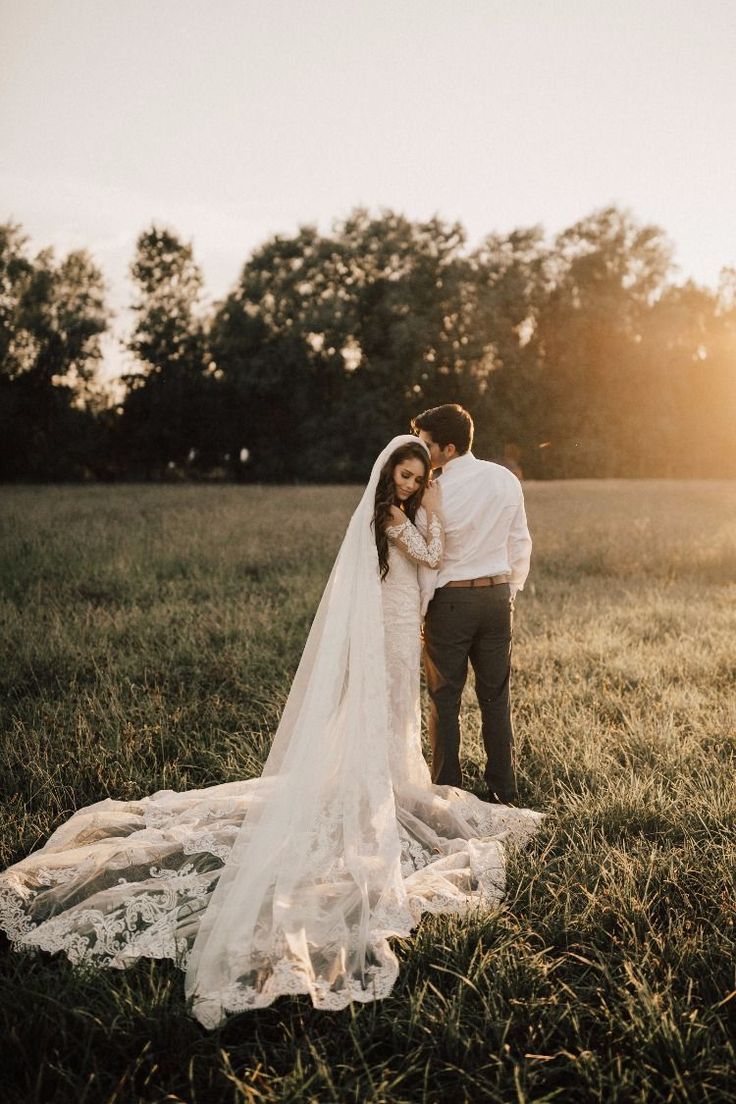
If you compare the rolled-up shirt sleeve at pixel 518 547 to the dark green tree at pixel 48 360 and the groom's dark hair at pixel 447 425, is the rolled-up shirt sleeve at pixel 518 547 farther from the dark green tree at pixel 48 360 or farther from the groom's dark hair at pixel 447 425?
the dark green tree at pixel 48 360

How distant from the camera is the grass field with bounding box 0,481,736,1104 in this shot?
2.69 m

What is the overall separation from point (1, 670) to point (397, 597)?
4.29 meters

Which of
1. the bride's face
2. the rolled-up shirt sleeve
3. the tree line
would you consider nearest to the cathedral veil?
the bride's face

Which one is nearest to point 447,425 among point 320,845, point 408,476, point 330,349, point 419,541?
A: point 408,476

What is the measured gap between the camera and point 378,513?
14.3 feet

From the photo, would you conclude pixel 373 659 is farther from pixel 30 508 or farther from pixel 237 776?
pixel 30 508

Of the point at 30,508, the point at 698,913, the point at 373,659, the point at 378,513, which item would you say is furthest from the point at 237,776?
the point at 30,508

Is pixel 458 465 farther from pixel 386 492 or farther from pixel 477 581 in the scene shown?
pixel 477 581

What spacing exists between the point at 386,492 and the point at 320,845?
1975mm

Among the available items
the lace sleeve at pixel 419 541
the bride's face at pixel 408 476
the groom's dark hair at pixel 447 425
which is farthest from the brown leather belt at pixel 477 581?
the groom's dark hair at pixel 447 425

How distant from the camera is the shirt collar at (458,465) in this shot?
15.3ft

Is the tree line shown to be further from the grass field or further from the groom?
the groom

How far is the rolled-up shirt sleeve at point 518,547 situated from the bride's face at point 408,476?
2.34 ft

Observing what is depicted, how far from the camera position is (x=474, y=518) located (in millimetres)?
4602
